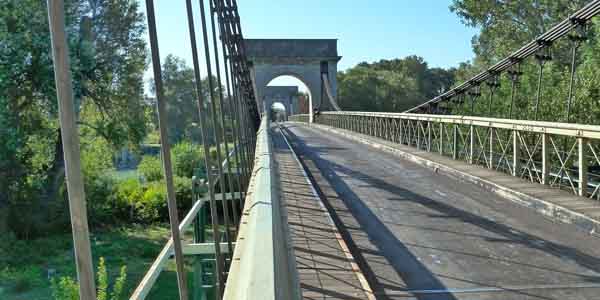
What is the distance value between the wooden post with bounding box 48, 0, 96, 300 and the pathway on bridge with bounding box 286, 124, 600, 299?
9.66 ft

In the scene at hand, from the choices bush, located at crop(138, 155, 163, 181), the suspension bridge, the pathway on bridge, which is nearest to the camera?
the suspension bridge

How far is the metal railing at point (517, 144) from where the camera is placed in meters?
7.36

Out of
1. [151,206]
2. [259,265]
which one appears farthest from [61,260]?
[259,265]

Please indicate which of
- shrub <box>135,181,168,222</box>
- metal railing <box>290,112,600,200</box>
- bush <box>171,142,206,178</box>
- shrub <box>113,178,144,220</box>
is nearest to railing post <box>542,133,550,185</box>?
metal railing <box>290,112,600,200</box>

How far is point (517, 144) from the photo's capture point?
8.91 m

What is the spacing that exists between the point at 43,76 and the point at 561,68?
19037 millimetres

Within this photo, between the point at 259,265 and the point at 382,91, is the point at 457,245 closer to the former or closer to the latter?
the point at 259,265

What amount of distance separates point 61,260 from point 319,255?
13278mm

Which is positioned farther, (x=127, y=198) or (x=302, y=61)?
(x=302, y=61)

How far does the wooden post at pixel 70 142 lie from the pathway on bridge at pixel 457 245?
2.94m

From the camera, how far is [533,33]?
24969 millimetres

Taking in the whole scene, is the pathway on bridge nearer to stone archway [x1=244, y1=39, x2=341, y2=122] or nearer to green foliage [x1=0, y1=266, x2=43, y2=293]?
green foliage [x1=0, y1=266, x2=43, y2=293]

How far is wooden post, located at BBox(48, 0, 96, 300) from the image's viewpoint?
131 centimetres

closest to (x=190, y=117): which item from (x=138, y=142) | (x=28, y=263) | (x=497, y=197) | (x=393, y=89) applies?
(x=393, y=89)
